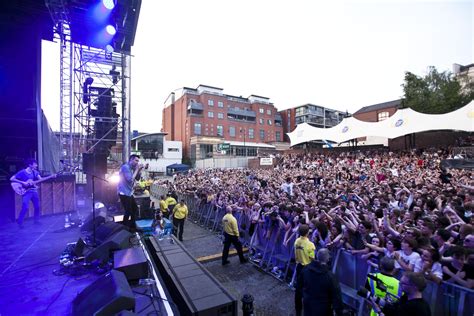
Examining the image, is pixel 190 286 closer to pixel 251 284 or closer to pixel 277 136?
pixel 251 284

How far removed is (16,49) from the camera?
7504mm

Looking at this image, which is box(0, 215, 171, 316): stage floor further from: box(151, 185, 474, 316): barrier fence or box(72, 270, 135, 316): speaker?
box(151, 185, 474, 316): barrier fence

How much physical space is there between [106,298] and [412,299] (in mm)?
3313

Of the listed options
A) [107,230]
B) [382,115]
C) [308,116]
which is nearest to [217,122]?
[308,116]

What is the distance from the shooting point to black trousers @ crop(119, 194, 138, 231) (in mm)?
5430

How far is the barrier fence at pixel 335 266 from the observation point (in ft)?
11.0

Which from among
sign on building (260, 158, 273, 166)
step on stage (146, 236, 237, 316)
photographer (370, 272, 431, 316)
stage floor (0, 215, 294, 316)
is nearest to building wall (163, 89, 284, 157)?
sign on building (260, 158, 273, 166)

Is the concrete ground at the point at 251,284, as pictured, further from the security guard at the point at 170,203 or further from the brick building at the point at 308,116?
the brick building at the point at 308,116

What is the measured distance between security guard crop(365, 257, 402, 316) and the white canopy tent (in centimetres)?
2444

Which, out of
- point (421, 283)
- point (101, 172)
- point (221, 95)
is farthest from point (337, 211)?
point (221, 95)

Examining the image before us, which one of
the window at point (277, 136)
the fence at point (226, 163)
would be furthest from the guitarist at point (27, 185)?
the window at point (277, 136)

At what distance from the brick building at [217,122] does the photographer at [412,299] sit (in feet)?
157

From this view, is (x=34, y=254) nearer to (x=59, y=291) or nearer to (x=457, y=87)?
(x=59, y=291)

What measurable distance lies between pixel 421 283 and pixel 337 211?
4074 mm
